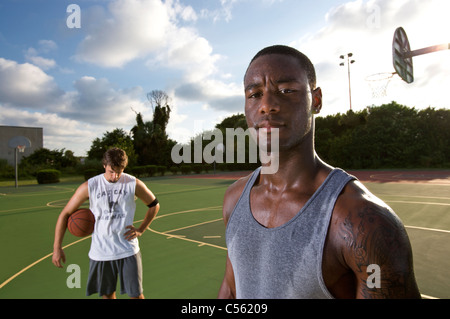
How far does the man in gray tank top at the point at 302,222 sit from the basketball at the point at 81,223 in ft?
9.62

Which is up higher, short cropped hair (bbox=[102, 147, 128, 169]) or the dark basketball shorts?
short cropped hair (bbox=[102, 147, 128, 169])

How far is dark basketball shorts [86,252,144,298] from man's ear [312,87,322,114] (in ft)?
9.70


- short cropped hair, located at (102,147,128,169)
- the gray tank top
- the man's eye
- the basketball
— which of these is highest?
the man's eye

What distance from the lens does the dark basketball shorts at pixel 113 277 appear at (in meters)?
3.31

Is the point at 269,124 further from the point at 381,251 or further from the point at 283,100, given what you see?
the point at 381,251

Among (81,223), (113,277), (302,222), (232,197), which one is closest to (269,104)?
(302,222)

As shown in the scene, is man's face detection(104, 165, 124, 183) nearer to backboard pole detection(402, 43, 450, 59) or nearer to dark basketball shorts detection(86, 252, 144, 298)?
dark basketball shorts detection(86, 252, 144, 298)

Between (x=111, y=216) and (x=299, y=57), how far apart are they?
306cm

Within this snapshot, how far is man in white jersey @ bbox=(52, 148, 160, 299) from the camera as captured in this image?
11.0 ft

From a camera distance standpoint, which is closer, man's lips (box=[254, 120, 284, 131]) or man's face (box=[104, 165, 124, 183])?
man's lips (box=[254, 120, 284, 131])

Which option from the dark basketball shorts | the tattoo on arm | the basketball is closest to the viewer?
the tattoo on arm

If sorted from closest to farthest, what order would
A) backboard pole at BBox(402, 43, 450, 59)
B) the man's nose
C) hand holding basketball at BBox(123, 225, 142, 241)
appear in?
the man's nose, hand holding basketball at BBox(123, 225, 142, 241), backboard pole at BBox(402, 43, 450, 59)

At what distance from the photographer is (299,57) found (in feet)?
4.05

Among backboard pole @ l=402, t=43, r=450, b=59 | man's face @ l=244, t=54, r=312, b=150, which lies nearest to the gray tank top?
man's face @ l=244, t=54, r=312, b=150
